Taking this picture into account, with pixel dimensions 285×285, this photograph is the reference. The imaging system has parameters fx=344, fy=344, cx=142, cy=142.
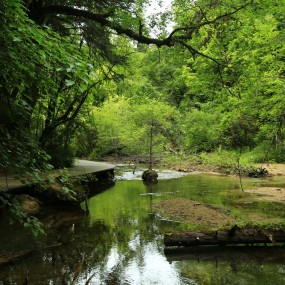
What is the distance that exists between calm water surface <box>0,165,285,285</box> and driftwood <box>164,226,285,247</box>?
0.59 ft

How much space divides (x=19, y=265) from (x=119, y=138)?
24.3m

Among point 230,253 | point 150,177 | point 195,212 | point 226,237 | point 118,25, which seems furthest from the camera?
point 150,177

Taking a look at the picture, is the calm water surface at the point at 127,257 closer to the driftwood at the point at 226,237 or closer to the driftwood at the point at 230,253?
the driftwood at the point at 230,253

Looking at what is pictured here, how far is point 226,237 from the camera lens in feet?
24.5

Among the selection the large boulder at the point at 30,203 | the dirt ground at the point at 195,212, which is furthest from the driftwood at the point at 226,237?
the large boulder at the point at 30,203

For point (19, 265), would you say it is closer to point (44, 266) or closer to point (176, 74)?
point (44, 266)

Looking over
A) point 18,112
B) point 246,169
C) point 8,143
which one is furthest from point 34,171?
point 246,169

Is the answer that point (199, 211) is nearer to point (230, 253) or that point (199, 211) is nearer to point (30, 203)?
point (230, 253)

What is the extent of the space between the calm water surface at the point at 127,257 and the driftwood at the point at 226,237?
0.18 metres

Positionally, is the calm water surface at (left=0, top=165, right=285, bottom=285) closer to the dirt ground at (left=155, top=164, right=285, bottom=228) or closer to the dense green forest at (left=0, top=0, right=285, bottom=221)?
the dirt ground at (left=155, top=164, right=285, bottom=228)

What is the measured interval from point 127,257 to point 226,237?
7.16ft

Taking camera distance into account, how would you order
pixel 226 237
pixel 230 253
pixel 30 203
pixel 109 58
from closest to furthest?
pixel 230 253, pixel 226 237, pixel 30 203, pixel 109 58

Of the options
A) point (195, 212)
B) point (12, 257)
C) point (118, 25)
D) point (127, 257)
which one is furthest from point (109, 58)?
point (12, 257)

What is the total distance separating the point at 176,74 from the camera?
141 ft
